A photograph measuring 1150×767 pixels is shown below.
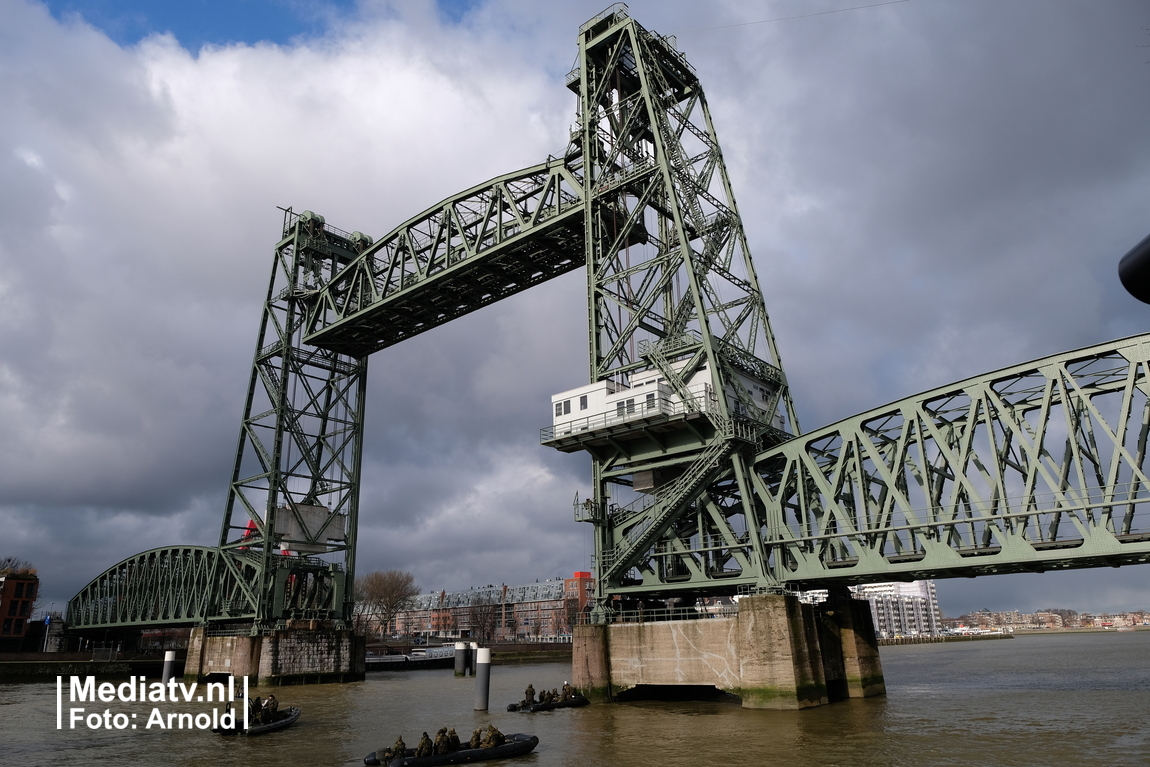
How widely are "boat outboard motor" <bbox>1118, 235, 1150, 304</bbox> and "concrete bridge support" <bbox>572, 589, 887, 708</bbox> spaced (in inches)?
1069

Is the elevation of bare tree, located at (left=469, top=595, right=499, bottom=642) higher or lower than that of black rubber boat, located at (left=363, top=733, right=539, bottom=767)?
higher

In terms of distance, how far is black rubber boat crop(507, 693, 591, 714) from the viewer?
102 feet

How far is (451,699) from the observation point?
40.9 metres

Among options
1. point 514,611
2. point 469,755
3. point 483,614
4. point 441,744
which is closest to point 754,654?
point 469,755

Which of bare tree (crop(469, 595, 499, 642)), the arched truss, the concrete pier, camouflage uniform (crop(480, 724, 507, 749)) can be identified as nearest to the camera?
camouflage uniform (crop(480, 724, 507, 749))

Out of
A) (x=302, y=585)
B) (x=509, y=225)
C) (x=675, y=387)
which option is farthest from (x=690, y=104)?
(x=302, y=585)

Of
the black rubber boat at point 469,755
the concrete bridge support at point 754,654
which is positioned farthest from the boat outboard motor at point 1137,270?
the concrete bridge support at point 754,654

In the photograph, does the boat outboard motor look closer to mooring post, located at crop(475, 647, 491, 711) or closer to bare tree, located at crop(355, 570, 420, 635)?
mooring post, located at crop(475, 647, 491, 711)

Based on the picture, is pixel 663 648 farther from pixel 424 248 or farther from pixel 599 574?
pixel 424 248

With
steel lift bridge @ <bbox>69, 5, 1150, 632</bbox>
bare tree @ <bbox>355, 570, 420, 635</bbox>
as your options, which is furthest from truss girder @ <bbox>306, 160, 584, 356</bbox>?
bare tree @ <bbox>355, 570, 420, 635</bbox>

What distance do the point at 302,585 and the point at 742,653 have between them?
36830 millimetres

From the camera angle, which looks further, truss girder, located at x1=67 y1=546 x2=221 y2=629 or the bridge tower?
truss girder, located at x1=67 y1=546 x2=221 y2=629

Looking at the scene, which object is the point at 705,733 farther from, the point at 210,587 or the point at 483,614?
the point at 483,614

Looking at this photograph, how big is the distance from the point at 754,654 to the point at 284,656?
33293 mm
